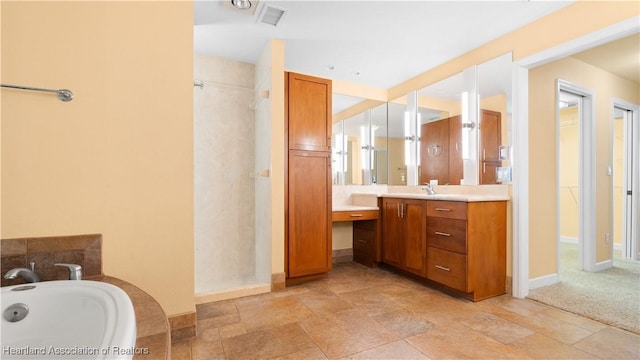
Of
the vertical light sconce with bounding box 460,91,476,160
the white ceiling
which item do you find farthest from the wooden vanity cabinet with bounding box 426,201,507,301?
the white ceiling

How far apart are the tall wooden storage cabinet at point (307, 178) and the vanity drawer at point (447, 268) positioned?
40.3 inches

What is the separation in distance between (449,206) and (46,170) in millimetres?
2858

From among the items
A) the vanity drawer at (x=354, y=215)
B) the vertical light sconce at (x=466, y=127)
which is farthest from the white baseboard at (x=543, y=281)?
the vanity drawer at (x=354, y=215)

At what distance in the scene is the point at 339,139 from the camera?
12.7 feet

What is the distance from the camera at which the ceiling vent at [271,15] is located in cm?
236

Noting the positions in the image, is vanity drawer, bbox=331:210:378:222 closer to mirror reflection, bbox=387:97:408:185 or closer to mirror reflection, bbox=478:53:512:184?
mirror reflection, bbox=387:97:408:185

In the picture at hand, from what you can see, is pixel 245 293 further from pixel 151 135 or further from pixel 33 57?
pixel 33 57

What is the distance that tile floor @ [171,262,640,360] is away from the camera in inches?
67.2

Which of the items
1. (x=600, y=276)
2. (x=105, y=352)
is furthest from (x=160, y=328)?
(x=600, y=276)

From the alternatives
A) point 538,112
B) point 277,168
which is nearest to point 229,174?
point 277,168

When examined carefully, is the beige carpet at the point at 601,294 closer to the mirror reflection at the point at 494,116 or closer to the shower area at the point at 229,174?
the mirror reflection at the point at 494,116

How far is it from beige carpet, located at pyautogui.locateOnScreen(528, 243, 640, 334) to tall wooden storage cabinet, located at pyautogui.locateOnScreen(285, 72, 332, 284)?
2.02m

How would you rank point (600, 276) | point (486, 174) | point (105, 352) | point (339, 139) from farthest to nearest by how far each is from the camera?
point (339, 139), point (600, 276), point (486, 174), point (105, 352)

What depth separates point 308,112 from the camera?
3000mm
